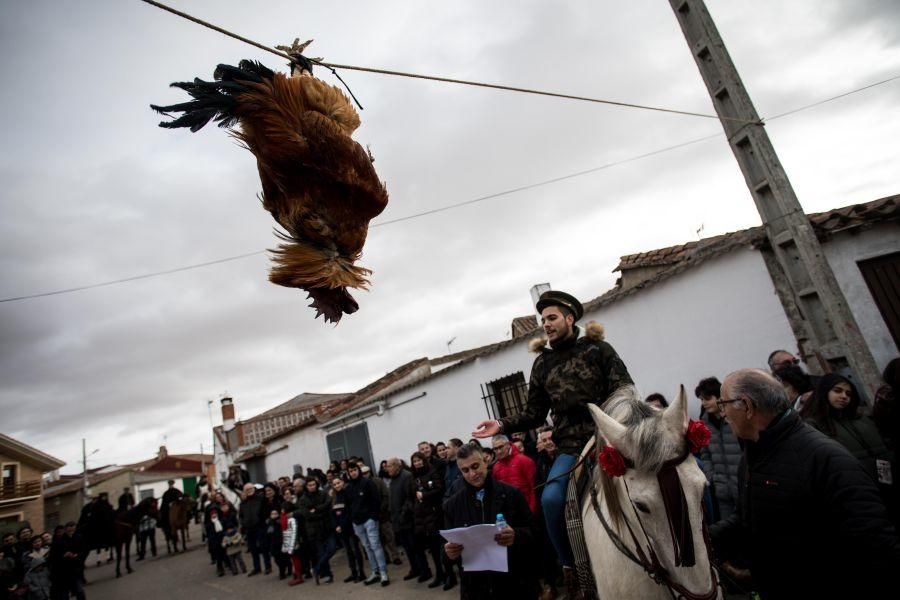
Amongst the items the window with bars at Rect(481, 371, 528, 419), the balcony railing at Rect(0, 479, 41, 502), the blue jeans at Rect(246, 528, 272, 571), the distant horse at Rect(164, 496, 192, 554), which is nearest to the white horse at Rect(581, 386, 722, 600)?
the window with bars at Rect(481, 371, 528, 419)

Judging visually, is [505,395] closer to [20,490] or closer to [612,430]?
[612,430]

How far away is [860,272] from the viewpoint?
16.9ft

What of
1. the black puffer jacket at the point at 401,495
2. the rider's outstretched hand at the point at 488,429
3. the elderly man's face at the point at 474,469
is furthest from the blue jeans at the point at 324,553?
the rider's outstretched hand at the point at 488,429

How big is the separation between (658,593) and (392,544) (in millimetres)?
7593

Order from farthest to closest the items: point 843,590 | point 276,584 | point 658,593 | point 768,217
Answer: point 276,584
point 768,217
point 658,593
point 843,590

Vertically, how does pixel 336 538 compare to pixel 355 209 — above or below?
below

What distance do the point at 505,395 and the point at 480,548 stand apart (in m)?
7.55

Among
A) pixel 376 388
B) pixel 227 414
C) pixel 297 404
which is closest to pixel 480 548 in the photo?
pixel 376 388

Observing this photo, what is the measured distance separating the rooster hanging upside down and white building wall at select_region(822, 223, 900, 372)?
571cm

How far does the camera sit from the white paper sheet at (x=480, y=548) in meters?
2.76

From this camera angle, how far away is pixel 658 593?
2186mm

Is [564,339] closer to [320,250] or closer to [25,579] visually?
[320,250]

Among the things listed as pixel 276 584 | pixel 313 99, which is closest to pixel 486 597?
pixel 313 99

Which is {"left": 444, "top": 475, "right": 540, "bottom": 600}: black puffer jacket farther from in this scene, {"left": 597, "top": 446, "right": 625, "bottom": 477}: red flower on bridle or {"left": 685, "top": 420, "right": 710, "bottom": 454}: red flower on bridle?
{"left": 685, "top": 420, "right": 710, "bottom": 454}: red flower on bridle
